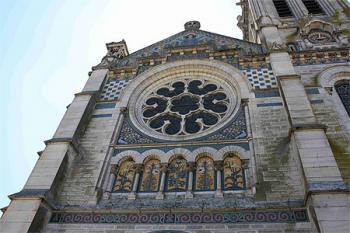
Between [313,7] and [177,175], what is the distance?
14.4 metres

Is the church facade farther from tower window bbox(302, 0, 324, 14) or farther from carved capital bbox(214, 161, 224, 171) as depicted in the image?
tower window bbox(302, 0, 324, 14)

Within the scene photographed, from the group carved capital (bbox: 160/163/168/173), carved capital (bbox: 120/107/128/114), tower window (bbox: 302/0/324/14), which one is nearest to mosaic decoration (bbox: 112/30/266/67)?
carved capital (bbox: 120/107/128/114)

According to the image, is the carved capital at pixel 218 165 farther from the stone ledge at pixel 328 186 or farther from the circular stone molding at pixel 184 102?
the stone ledge at pixel 328 186

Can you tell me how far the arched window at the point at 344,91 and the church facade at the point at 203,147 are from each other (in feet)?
0.11

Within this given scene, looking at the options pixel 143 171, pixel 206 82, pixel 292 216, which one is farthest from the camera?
pixel 206 82

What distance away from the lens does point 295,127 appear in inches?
322

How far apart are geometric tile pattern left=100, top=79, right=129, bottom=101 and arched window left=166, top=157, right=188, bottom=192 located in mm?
3839

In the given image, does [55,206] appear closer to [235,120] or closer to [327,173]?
[235,120]

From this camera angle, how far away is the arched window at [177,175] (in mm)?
8453

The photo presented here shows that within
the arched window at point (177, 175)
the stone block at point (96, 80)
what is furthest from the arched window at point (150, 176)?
the stone block at point (96, 80)

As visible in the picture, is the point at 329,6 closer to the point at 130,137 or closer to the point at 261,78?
the point at 261,78

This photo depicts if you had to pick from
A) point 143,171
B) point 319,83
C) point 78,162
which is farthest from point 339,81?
point 78,162

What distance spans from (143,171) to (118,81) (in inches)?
191

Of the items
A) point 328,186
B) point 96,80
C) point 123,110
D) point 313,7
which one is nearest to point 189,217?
point 328,186
